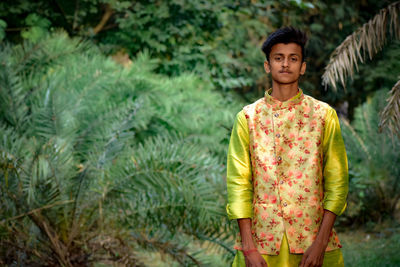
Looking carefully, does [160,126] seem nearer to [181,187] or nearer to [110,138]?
[110,138]

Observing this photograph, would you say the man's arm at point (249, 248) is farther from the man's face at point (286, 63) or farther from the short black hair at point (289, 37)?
the short black hair at point (289, 37)

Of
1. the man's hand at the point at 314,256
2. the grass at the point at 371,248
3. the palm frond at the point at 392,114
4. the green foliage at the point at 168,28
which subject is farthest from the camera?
the green foliage at the point at 168,28

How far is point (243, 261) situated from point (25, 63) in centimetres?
571

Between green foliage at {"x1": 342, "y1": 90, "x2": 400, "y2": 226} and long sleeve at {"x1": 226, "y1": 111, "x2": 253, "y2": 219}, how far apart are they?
497cm

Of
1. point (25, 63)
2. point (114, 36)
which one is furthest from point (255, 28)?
point (25, 63)

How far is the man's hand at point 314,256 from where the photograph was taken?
197cm

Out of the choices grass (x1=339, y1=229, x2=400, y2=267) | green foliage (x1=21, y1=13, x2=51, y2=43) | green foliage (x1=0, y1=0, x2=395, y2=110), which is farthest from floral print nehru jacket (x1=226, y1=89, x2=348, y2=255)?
green foliage (x1=21, y1=13, x2=51, y2=43)

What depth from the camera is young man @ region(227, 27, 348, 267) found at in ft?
6.65

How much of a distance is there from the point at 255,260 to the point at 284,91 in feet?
2.27

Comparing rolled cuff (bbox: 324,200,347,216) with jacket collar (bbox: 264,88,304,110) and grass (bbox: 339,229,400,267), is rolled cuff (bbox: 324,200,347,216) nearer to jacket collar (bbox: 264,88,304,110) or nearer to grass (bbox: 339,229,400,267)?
jacket collar (bbox: 264,88,304,110)

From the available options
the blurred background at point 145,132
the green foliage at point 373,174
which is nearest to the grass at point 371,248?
the blurred background at point 145,132

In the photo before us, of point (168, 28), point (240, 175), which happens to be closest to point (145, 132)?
point (168, 28)

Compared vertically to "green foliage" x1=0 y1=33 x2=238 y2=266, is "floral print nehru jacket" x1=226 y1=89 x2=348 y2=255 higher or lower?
higher

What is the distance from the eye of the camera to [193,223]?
4059mm
